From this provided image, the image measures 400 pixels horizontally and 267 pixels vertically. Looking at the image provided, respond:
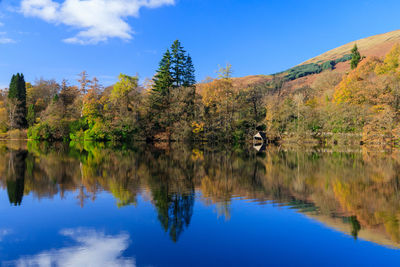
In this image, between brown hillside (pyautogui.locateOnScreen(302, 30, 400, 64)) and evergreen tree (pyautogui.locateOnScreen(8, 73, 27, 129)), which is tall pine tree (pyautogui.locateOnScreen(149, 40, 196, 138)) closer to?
evergreen tree (pyautogui.locateOnScreen(8, 73, 27, 129))

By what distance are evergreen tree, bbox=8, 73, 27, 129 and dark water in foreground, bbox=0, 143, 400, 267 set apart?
148 feet

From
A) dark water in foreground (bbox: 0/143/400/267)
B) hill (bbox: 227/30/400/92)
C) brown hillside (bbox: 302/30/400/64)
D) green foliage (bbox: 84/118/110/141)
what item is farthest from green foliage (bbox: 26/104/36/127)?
brown hillside (bbox: 302/30/400/64)

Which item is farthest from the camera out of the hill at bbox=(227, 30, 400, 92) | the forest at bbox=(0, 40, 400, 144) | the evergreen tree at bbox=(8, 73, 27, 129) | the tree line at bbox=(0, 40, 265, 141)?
the hill at bbox=(227, 30, 400, 92)

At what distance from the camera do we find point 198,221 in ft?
21.2

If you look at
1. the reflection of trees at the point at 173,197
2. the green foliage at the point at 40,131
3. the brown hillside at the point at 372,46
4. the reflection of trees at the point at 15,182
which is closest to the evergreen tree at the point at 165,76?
the green foliage at the point at 40,131

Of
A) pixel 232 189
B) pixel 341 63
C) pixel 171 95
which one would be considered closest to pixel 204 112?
pixel 171 95

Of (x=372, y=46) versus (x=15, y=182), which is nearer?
(x=15, y=182)

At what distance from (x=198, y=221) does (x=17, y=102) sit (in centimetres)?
5529

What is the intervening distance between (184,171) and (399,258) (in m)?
9.36

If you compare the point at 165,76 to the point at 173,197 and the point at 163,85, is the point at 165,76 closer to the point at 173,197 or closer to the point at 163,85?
the point at 163,85

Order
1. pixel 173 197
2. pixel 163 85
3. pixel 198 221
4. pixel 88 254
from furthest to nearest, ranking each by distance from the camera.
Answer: pixel 163 85 < pixel 173 197 < pixel 198 221 < pixel 88 254

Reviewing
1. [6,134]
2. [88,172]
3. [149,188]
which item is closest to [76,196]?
[149,188]

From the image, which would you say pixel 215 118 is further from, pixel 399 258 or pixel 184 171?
pixel 399 258

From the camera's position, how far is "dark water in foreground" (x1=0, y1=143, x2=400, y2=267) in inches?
189
